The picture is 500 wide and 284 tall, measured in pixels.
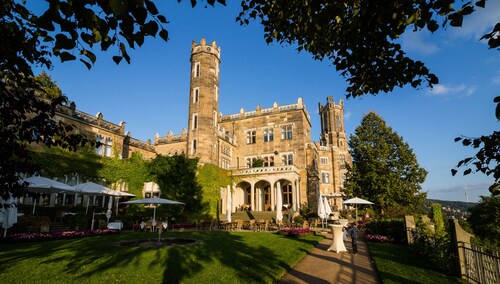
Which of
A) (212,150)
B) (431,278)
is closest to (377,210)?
(212,150)

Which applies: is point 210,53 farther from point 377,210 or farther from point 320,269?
point 320,269

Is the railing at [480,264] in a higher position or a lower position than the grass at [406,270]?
higher

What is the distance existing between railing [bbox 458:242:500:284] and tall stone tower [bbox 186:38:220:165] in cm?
2574

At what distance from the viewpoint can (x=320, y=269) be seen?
8.95 metres

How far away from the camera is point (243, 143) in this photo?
40.2 meters

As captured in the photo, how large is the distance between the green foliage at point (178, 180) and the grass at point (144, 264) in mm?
15356

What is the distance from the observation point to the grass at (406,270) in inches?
296

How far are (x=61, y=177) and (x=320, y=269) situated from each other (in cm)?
2244

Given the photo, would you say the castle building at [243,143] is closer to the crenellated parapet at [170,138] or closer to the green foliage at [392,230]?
the crenellated parapet at [170,138]

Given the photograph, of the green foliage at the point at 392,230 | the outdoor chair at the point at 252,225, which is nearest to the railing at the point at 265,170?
the outdoor chair at the point at 252,225

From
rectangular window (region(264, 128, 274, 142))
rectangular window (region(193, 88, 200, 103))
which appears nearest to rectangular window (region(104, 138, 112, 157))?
rectangular window (region(193, 88, 200, 103))

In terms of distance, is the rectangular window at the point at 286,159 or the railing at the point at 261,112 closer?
the rectangular window at the point at 286,159

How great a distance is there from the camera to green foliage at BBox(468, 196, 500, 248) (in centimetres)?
2894

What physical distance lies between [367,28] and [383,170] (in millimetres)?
27129
